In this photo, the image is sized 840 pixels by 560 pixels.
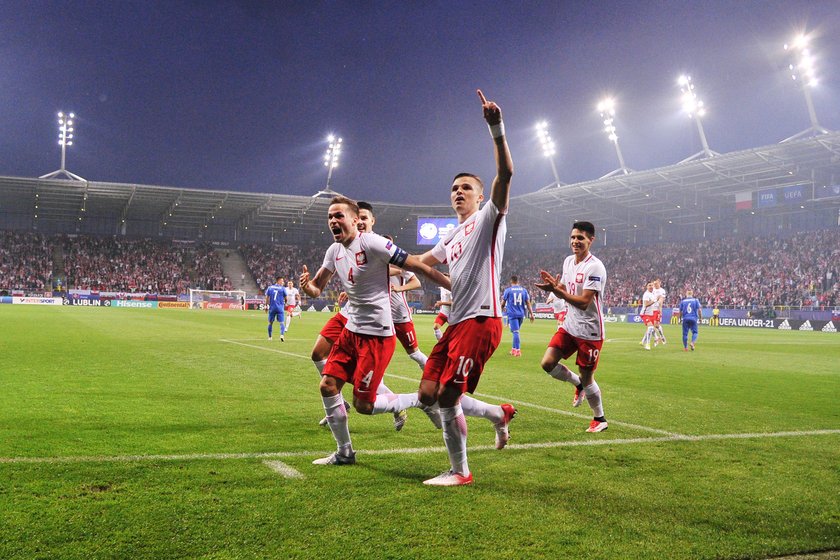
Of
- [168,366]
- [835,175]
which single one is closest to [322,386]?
[168,366]

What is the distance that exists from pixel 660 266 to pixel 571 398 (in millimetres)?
58055

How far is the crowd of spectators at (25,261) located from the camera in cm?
6197

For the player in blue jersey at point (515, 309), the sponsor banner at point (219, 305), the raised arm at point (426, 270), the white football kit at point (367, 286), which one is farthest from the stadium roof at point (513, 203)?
the raised arm at point (426, 270)

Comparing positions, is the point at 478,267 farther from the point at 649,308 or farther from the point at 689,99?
the point at 689,99

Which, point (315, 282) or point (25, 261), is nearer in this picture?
point (315, 282)

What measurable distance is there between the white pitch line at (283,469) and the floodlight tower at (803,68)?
147ft

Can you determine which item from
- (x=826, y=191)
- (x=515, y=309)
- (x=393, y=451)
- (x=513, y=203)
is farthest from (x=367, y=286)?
(x=513, y=203)

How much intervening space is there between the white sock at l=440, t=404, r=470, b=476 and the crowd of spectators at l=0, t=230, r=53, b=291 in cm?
6484

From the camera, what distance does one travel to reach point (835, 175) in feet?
167

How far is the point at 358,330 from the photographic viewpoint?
19.0ft

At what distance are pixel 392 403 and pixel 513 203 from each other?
63699mm

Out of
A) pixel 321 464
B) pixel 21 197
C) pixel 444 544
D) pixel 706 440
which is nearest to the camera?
pixel 444 544

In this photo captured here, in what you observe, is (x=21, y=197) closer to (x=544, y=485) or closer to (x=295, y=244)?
(x=295, y=244)

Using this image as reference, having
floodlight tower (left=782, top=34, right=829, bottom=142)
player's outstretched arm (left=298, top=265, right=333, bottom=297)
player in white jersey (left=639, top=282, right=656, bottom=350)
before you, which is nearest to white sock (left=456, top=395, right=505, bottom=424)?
player's outstretched arm (left=298, top=265, right=333, bottom=297)
